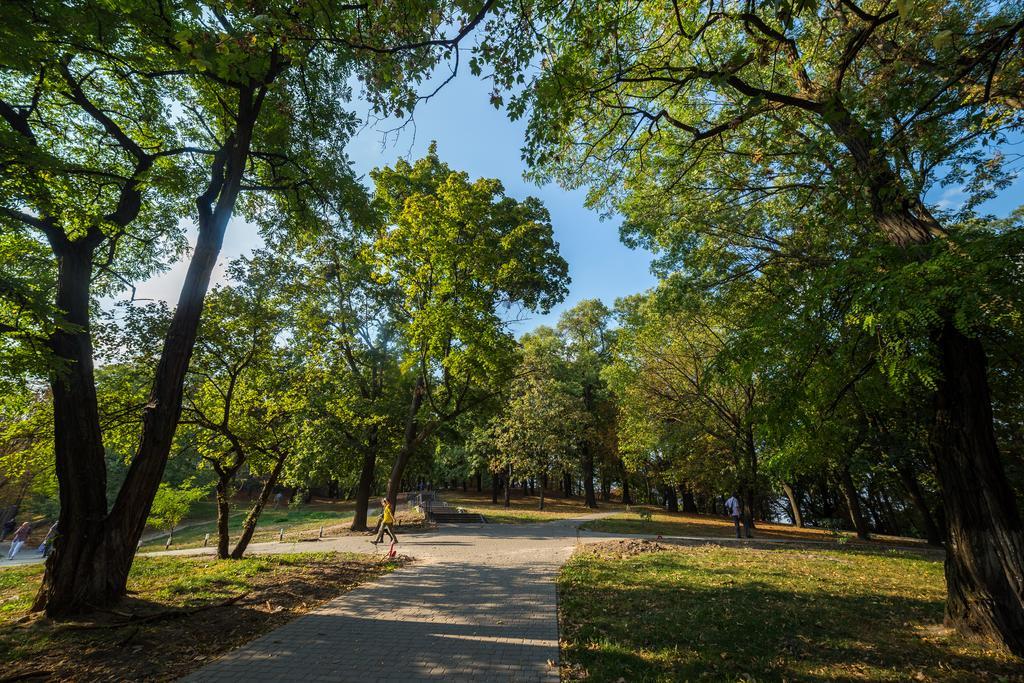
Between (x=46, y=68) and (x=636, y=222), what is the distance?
10816mm

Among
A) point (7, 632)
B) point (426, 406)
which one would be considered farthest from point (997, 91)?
point (426, 406)

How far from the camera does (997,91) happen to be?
519cm

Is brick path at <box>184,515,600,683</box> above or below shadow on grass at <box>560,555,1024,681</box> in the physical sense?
below

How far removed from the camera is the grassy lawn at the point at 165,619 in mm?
4820

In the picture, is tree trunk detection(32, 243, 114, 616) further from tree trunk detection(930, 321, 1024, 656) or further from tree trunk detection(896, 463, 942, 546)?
tree trunk detection(896, 463, 942, 546)

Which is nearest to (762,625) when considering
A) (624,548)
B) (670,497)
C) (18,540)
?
(624,548)

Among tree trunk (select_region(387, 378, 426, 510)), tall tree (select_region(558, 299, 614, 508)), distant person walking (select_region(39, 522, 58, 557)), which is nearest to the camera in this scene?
distant person walking (select_region(39, 522, 58, 557))

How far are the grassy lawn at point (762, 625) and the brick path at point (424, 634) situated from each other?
1.80ft

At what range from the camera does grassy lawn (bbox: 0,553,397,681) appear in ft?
15.8

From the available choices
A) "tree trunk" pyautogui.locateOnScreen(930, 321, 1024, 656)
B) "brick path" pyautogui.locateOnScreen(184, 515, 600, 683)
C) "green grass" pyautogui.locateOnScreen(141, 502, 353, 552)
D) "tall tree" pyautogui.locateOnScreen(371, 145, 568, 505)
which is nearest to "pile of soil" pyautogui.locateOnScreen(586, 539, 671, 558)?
"brick path" pyautogui.locateOnScreen(184, 515, 600, 683)

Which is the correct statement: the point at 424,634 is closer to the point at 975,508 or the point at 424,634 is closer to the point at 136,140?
the point at 975,508

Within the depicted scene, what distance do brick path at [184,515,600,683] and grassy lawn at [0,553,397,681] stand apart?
54 centimetres

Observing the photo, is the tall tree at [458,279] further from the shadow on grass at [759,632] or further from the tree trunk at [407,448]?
the shadow on grass at [759,632]

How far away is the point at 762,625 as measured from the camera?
6.19 meters
